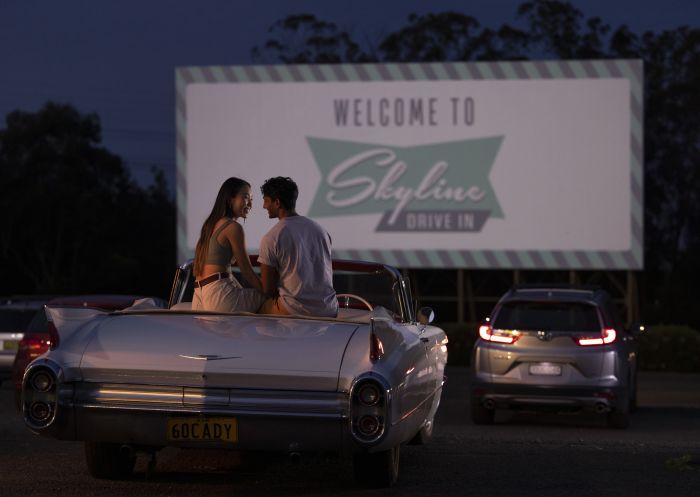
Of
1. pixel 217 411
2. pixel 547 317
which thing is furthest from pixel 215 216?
pixel 547 317

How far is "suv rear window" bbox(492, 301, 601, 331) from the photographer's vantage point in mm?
15250

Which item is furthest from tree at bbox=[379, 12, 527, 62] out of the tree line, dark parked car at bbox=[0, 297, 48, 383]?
dark parked car at bbox=[0, 297, 48, 383]

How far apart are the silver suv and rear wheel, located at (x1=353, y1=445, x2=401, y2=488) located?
6062mm

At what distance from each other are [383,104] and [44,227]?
29.4 meters

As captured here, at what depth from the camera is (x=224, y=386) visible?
27.7 feet

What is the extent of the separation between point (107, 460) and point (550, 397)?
22.2 ft

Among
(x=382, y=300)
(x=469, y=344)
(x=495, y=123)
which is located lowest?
(x=469, y=344)

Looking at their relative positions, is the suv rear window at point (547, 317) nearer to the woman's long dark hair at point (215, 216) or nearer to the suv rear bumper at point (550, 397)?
the suv rear bumper at point (550, 397)

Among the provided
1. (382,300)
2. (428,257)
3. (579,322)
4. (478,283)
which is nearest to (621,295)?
(478,283)

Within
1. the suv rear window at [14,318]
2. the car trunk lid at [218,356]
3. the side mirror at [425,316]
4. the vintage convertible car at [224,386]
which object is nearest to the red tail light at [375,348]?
the vintage convertible car at [224,386]

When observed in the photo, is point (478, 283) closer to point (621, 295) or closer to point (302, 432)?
point (621, 295)

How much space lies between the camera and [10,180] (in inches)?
2359

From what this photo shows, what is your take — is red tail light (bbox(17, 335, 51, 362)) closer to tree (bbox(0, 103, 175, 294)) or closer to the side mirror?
the side mirror

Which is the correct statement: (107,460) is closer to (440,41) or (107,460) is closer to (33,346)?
(33,346)
